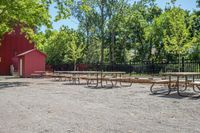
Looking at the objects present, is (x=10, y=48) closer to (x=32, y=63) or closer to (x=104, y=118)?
(x=32, y=63)

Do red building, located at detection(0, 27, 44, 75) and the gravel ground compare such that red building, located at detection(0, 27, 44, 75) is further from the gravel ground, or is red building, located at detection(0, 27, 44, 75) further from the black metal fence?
the gravel ground

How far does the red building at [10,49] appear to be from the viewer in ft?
153

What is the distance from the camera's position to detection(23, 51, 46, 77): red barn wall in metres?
38.2

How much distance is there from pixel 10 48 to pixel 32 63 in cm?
1011

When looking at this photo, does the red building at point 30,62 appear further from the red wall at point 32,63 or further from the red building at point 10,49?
the red building at point 10,49

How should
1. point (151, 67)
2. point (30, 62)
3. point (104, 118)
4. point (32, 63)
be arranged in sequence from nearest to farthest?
point (104, 118) < point (151, 67) < point (30, 62) < point (32, 63)

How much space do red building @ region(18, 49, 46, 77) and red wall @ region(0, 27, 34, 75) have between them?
8.06 m

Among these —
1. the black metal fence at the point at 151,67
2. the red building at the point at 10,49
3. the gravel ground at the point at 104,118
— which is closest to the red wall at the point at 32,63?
the black metal fence at the point at 151,67

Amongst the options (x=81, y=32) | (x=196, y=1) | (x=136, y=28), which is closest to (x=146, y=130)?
(x=196, y=1)

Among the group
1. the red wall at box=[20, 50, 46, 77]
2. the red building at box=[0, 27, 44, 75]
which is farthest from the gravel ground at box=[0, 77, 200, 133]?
the red building at box=[0, 27, 44, 75]

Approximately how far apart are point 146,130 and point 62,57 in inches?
1915

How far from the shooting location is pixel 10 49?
47.7 m

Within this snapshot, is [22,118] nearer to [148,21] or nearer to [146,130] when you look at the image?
[146,130]

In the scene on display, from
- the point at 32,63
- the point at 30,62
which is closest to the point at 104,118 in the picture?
the point at 30,62
